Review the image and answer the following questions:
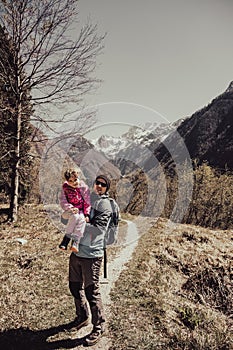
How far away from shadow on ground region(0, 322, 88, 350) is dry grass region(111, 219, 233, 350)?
903 mm

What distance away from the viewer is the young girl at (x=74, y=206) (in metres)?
5.30

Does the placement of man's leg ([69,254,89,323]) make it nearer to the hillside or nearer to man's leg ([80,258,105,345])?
man's leg ([80,258,105,345])

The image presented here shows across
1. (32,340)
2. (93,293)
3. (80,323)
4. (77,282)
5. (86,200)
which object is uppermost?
(86,200)

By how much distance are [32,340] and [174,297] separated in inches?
164

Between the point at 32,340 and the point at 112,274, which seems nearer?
the point at 32,340

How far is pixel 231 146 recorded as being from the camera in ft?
450

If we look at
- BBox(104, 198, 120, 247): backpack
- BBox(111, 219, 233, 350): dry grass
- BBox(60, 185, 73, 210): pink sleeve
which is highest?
BBox(60, 185, 73, 210): pink sleeve

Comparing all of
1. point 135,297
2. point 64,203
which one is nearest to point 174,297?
point 135,297

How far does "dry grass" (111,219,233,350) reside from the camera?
5.67 m

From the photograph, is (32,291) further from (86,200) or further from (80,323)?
(86,200)

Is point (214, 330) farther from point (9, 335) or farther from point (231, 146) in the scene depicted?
point (231, 146)

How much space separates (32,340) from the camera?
5.45 metres

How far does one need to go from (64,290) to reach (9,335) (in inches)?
88.5

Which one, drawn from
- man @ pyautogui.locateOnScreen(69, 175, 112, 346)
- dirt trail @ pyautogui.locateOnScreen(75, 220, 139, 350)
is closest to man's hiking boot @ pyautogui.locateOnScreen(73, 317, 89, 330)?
dirt trail @ pyautogui.locateOnScreen(75, 220, 139, 350)
